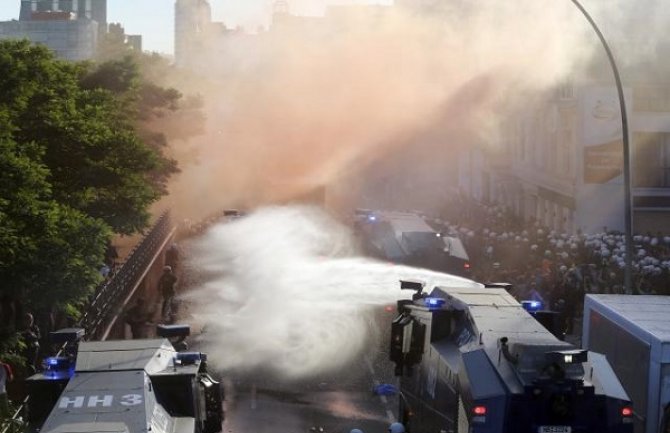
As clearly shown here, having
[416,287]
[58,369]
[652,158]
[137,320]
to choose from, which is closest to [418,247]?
[137,320]

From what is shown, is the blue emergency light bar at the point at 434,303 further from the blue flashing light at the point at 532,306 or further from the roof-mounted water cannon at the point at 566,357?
the roof-mounted water cannon at the point at 566,357

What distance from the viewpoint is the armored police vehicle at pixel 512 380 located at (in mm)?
12539

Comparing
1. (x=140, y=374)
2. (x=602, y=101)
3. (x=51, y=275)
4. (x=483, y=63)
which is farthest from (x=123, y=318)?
(x=483, y=63)

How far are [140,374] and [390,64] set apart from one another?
42.6 m

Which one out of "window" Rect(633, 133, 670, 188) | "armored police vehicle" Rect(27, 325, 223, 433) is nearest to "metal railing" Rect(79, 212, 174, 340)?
"armored police vehicle" Rect(27, 325, 223, 433)

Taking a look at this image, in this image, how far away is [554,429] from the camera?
12.6 metres

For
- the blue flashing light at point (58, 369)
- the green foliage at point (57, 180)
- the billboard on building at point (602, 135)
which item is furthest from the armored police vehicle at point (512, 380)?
the billboard on building at point (602, 135)

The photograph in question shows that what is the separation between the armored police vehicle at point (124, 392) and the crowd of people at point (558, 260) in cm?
1288

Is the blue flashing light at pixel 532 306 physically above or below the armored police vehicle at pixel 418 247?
above

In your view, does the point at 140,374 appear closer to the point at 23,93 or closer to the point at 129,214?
the point at 23,93

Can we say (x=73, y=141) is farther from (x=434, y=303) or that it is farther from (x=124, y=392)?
(x=124, y=392)

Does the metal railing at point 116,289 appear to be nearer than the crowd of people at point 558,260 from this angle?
Yes

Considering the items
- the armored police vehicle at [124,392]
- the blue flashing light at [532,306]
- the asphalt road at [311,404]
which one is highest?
the blue flashing light at [532,306]

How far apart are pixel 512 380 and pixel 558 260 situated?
22.7 m
